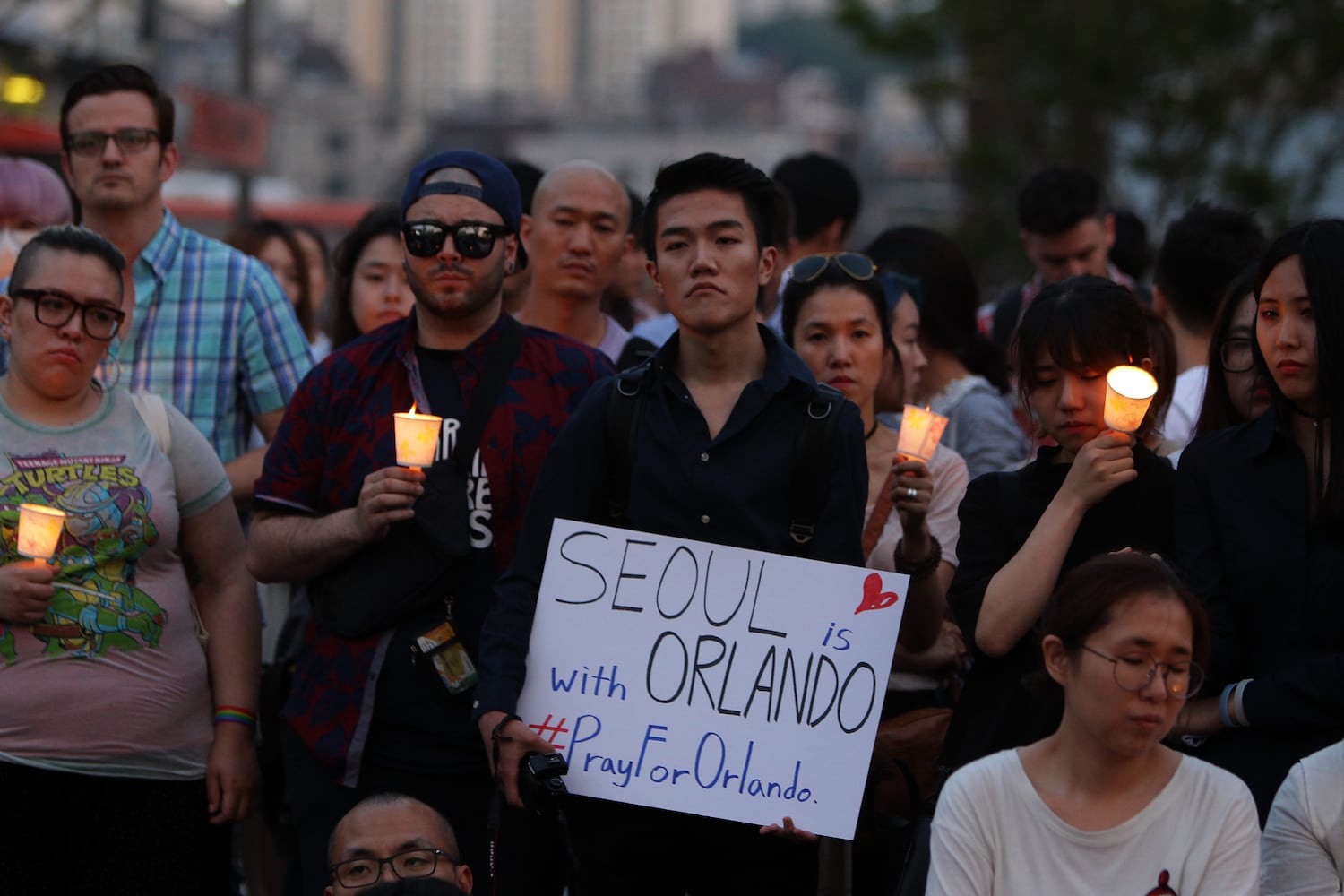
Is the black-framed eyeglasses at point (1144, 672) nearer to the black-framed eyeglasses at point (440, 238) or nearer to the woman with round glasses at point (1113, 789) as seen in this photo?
the woman with round glasses at point (1113, 789)

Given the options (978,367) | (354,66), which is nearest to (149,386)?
(978,367)

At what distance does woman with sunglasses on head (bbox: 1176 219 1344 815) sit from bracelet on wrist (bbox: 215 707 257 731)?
2.50m

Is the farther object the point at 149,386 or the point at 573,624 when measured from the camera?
the point at 149,386

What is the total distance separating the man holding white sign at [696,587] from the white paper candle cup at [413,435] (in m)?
0.31

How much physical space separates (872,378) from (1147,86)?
18.7m

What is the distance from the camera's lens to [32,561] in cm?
467

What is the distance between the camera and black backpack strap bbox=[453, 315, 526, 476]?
191 inches

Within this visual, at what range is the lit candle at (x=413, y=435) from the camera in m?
4.51

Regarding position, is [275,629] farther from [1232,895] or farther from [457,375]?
[1232,895]

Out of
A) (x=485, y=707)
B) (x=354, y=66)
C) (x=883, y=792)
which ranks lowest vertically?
(x=883, y=792)

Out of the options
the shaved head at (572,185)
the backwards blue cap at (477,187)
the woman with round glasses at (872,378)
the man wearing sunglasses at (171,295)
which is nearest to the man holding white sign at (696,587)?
the woman with round glasses at (872,378)

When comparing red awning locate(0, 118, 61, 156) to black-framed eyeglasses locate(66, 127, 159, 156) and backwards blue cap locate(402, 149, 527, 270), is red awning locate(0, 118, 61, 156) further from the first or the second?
backwards blue cap locate(402, 149, 527, 270)

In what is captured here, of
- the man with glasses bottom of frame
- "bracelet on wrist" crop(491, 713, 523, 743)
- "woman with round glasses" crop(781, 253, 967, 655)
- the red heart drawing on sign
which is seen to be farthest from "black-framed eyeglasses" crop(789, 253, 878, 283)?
"bracelet on wrist" crop(491, 713, 523, 743)

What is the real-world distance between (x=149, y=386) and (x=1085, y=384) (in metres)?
2.95
